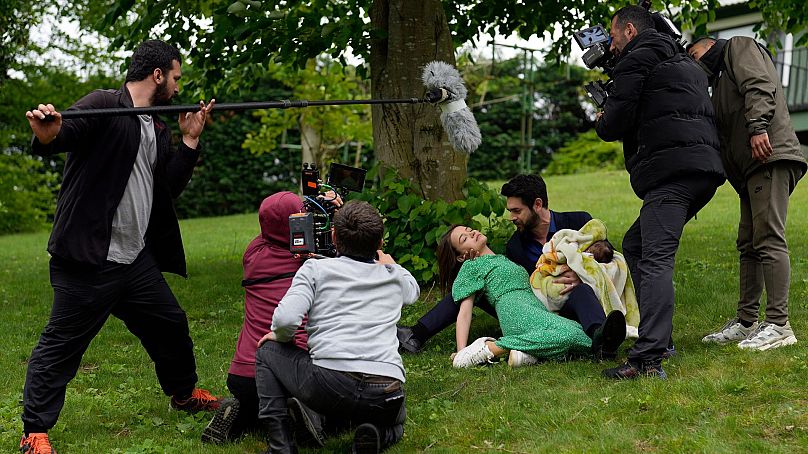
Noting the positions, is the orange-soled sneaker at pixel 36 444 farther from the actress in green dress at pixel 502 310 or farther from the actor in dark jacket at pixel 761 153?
the actor in dark jacket at pixel 761 153

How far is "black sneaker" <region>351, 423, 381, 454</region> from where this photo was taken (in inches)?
149

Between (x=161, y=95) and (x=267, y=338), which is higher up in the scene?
(x=161, y=95)

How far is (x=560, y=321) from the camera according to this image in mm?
5297

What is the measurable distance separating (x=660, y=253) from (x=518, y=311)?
3.23ft

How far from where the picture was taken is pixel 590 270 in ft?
17.9

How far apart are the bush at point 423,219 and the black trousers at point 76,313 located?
10.1 feet

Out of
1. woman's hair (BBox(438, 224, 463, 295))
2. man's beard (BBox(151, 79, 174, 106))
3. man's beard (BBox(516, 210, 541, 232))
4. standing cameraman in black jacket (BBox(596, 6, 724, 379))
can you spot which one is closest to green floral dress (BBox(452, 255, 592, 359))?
woman's hair (BBox(438, 224, 463, 295))

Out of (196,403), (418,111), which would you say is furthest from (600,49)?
(418,111)

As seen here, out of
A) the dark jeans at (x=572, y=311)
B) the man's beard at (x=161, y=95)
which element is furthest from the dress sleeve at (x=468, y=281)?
the man's beard at (x=161, y=95)

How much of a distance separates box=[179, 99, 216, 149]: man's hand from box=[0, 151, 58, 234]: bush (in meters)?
17.4

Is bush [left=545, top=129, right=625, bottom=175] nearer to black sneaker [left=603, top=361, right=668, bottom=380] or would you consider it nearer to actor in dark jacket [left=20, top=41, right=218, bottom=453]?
black sneaker [left=603, top=361, right=668, bottom=380]

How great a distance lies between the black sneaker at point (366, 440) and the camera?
3.78 meters

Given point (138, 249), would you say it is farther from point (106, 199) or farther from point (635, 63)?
point (635, 63)

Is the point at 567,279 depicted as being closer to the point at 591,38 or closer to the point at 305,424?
the point at 591,38
